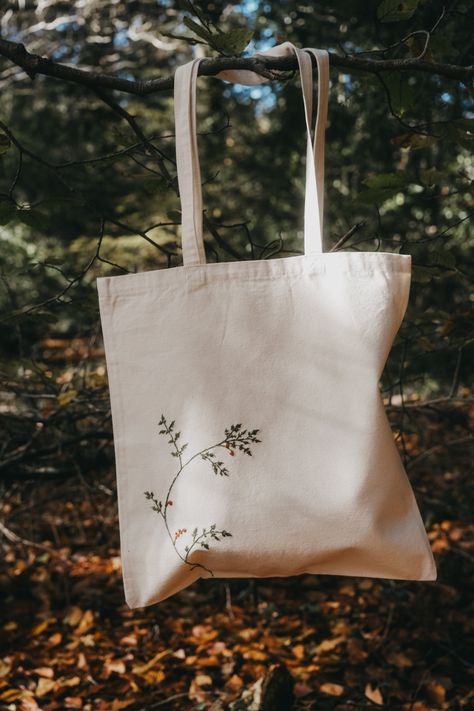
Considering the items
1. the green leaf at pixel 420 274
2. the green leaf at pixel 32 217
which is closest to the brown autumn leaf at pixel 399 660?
the green leaf at pixel 420 274

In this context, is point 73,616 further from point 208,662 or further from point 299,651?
point 299,651

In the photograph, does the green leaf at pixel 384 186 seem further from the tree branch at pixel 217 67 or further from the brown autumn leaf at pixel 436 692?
the brown autumn leaf at pixel 436 692

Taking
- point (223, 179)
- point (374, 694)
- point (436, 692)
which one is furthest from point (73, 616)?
point (223, 179)

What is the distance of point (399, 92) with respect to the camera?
4.14 feet

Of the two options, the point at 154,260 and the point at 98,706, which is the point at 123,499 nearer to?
the point at 98,706

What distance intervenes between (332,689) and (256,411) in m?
1.18

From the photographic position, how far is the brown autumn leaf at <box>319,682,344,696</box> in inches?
67.7

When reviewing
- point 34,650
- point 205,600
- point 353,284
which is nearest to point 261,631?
point 205,600

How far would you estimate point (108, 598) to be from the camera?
7.65 ft

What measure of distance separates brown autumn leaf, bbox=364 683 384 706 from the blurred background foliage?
79cm

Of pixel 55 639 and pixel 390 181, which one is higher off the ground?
pixel 390 181

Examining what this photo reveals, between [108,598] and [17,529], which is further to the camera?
[17,529]

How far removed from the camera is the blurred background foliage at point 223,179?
1.36 meters

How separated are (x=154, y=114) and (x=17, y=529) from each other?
3510mm
